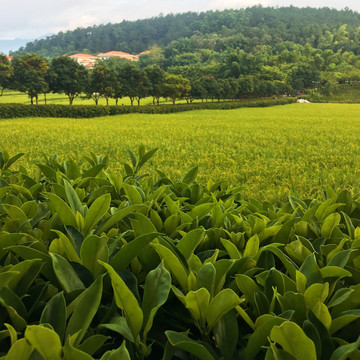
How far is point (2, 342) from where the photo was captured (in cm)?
74

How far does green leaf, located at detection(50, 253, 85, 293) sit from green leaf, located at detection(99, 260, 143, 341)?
0.15 metres

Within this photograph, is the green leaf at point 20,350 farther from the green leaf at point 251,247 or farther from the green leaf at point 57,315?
the green leaf at point 251,247

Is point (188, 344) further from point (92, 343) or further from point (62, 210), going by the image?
point (62, 210)

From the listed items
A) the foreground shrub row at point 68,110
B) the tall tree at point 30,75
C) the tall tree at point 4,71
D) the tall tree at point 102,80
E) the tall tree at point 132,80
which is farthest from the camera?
the tall tree at point 132,80

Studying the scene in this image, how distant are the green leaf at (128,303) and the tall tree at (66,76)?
1815 inches

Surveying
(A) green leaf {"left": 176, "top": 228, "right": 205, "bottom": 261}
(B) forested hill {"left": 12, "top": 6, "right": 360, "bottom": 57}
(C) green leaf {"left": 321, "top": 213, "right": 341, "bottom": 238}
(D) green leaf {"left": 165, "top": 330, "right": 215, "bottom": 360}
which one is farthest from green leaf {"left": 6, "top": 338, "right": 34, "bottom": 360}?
(B) forested hill {"left": 12, "top": 6, "right": 360, "bottom": 57}

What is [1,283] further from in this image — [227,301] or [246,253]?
[246,253]

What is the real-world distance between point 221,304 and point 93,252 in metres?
0.33

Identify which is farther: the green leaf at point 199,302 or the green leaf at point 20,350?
the green leaf at point 199,302

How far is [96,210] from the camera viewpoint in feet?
3.53

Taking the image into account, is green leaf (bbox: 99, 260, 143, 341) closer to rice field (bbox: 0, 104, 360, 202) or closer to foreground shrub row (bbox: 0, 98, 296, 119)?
rice field (bbox: 0, 104, 360, 202)

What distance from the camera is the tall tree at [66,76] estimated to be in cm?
4328

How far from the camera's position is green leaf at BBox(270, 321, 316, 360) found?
1.80 feet

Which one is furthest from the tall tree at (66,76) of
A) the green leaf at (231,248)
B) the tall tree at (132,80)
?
the green leaf at (231,248)
